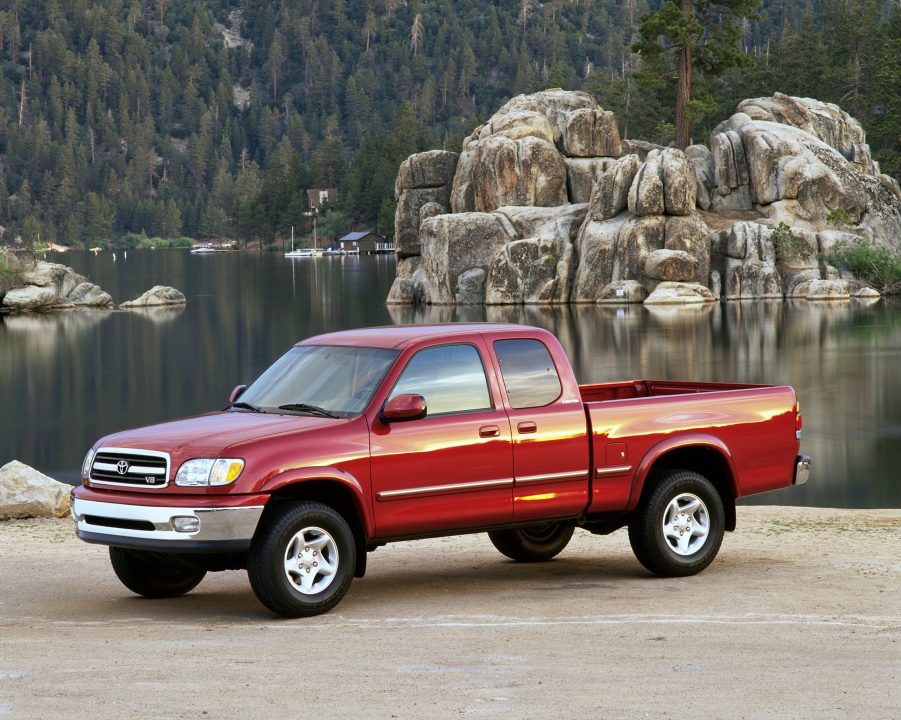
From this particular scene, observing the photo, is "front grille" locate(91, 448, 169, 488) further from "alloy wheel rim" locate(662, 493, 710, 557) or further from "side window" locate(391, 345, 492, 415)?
"alloy wheel rim" locate(662, 493, 710, 557)

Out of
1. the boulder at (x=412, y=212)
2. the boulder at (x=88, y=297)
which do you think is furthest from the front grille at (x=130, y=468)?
the boulder at (x=412, y=212)

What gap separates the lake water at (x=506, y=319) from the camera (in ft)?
77.9

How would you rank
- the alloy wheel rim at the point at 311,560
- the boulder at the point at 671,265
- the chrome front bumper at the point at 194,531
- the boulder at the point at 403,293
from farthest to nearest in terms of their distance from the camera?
the boulder at the point at 403,293
the boulder at the point at 671,265
the alloy wheel rim at the point at 311,560
the chrome front bumper at the point at 194,531

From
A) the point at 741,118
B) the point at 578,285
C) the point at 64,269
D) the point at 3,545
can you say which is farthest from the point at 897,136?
the point at 3,545

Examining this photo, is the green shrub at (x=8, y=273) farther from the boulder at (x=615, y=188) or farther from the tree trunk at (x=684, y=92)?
the tree trunk at (x=684, y=92)

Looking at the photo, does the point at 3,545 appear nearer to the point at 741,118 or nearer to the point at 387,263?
the point at 741,118

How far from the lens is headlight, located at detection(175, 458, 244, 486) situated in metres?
8.29

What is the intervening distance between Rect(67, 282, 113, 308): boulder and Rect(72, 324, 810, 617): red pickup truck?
2731 inches

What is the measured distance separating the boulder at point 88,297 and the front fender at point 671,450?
6999 centimetres

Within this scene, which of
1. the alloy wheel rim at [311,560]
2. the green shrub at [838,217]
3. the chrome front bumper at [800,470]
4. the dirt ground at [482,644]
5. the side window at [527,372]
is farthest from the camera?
the green shrub at [838,217]

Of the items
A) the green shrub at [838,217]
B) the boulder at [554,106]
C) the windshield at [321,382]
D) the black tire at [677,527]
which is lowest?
the black tire at [677,527]

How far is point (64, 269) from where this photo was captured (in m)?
78.3

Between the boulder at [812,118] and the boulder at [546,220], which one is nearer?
the boulder at [546,220]

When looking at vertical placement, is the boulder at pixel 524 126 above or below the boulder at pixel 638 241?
above
